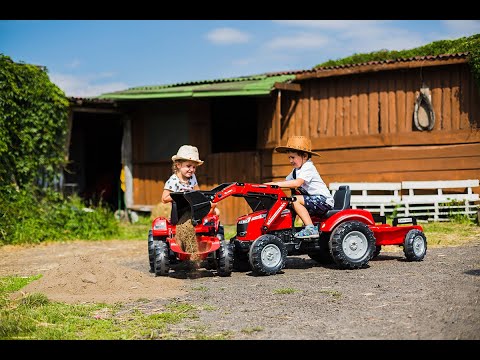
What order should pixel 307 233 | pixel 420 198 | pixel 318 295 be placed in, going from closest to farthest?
1. pixel 318 295
2. pixel 307 233
3. pixel 420 198

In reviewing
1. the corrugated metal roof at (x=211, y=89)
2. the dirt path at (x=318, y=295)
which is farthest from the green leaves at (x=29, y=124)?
the dirt path at (x=318, y=295)

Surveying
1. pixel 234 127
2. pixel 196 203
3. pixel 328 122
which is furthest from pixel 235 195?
pixel 234 127

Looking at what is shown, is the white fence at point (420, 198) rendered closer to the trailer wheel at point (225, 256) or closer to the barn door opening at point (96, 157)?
the trailer wheel at point (225, 256)

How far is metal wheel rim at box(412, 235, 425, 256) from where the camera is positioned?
8.89 m

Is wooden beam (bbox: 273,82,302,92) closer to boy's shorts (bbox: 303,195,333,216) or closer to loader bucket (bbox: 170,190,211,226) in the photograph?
boy's shorts (bbox: 303,195,333,216)

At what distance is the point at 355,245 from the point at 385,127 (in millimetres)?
7110

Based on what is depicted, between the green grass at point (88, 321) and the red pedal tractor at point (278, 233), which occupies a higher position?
the red pedal tractor at point (278, 233)

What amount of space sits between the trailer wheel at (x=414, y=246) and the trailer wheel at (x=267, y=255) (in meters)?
1.75

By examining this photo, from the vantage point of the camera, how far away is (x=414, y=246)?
8883mm

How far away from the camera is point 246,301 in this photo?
648 centimetres

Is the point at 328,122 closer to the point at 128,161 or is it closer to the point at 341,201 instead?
the point at 128,161

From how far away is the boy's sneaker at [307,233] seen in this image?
8.48 m
